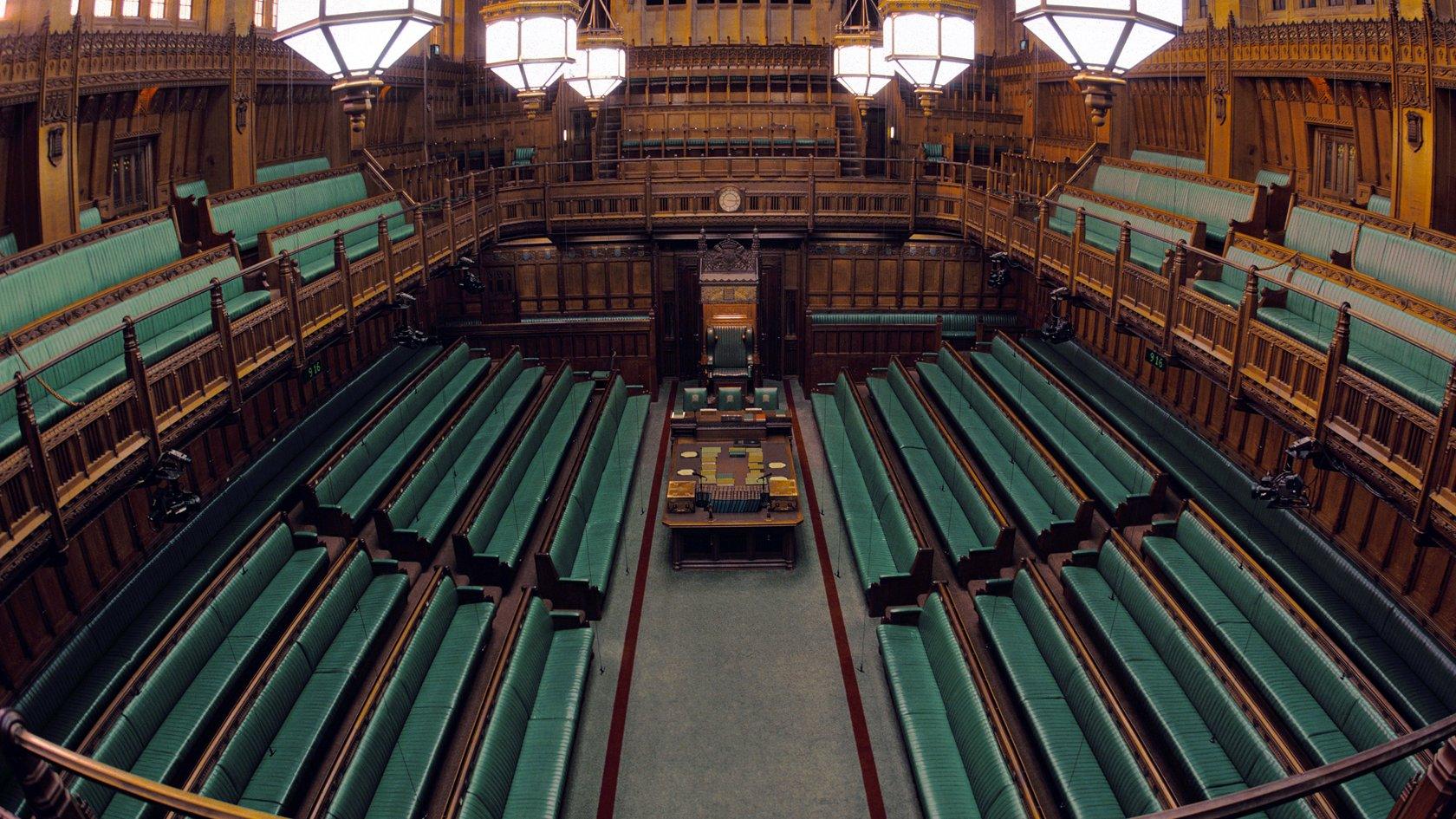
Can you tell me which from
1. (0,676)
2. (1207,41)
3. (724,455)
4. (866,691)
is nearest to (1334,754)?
(866,691)

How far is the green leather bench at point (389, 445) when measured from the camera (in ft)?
35.1

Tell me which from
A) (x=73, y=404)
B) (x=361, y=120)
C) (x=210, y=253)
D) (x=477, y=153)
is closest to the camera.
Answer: (x=73, y=404)

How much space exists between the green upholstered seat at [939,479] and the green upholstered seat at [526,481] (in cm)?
451

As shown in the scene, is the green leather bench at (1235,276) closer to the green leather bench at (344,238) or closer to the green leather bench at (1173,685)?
the green leather bench at (1173,685)

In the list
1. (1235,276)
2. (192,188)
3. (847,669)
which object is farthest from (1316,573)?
(192,188)

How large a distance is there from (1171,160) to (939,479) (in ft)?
25.2

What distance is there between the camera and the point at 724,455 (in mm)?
13008

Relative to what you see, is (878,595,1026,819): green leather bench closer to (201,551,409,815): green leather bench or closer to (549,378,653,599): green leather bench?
(549,378,653,599): green leather bench

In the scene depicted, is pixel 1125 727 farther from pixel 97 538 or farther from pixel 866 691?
pixel 97 538

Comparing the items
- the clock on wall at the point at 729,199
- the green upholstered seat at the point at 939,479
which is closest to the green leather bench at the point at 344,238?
the clock on wall at the point at 729,199

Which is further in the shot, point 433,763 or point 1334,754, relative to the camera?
point 433,763

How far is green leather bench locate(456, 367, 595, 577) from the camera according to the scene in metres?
10.3

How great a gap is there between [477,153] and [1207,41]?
14.1m

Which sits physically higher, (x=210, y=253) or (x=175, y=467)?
(x=210, y=253)
